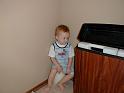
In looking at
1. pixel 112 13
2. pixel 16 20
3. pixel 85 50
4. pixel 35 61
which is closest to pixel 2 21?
pixel 16 20

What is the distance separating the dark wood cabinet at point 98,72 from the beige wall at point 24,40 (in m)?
0.46

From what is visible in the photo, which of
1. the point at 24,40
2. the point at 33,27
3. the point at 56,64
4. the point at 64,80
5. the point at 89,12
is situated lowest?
the point at 64,80

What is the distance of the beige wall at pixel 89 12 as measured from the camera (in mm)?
1259

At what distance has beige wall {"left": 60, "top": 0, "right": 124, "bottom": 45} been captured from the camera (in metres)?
1.26

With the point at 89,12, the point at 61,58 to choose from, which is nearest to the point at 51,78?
the point at 61,58

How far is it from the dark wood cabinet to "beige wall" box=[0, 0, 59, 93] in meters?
0.46

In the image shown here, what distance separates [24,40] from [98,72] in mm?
687

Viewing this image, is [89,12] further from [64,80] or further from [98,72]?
[64,80]

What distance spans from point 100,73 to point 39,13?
29.9 inches

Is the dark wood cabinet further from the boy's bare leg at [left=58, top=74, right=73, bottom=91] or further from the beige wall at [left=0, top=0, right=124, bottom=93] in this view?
the beige wall at [left=0, top=0, right=124, bottom=93]

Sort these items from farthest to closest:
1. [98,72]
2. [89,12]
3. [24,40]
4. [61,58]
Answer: [61,58] < [89,12] < [24,40] < [98,72]

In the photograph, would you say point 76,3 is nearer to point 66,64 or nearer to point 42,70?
point 66,64

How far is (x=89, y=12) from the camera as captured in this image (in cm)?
142

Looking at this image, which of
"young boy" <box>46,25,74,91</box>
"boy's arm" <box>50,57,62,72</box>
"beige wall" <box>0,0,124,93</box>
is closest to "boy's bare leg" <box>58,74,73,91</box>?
"young boy" <box>46,25,74,91</box>
